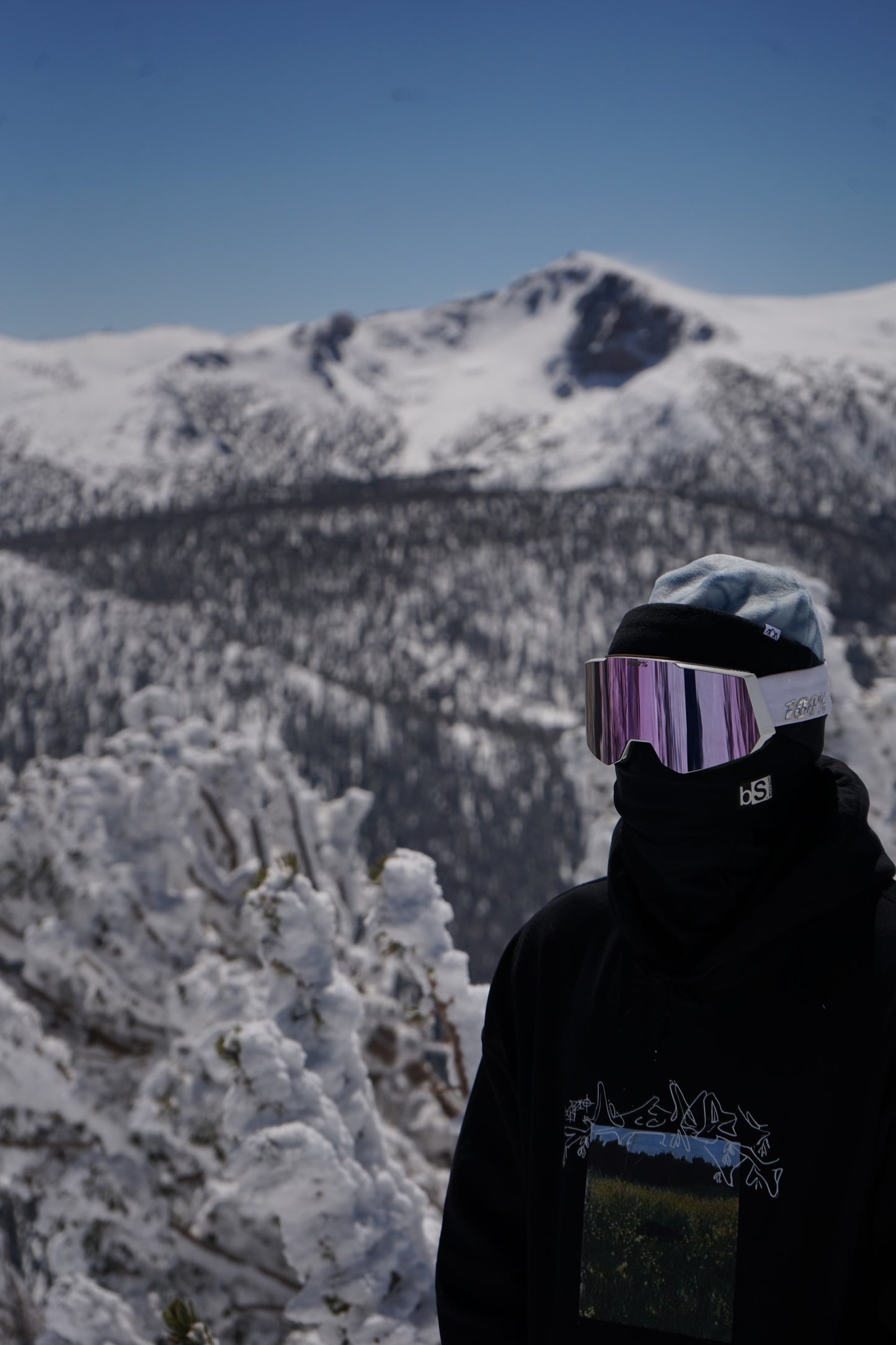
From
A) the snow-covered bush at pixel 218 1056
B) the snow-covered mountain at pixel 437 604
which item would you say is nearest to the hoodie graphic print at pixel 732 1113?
the snow-covered bush at pixel 218 1056

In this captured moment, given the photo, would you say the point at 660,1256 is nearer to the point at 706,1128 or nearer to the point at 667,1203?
the point at 667,1203

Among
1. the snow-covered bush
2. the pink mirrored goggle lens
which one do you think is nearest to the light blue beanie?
the pink mirrored goggle lens

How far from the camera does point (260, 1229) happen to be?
693 centimetres

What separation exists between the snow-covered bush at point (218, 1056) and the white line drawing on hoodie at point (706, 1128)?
3.68 m

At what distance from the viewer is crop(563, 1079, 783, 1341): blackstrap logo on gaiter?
5.77 feet

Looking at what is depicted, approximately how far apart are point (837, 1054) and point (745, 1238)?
1.17 ft

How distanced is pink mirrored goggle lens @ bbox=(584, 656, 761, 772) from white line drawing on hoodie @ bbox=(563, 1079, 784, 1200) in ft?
1.90

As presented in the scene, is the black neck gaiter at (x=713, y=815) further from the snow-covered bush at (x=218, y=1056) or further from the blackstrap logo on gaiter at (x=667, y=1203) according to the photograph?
the snow-covered bush at (x=218, y=1056)

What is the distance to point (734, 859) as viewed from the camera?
1.81m

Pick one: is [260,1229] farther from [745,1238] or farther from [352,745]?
[352,745]

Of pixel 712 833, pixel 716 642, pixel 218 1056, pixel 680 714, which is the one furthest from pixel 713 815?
pixel 218 1056

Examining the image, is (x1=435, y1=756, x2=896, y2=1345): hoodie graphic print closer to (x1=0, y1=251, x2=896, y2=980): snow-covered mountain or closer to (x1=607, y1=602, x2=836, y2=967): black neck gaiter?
(x1=607, y1=602, x2=836, y2=967): black neck gaiter

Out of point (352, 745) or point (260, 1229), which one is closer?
point (260, 1229)

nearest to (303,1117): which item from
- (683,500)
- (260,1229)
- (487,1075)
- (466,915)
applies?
(260,1229)
